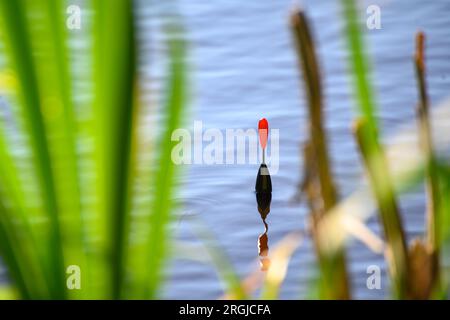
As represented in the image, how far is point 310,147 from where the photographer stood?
1.11 feet

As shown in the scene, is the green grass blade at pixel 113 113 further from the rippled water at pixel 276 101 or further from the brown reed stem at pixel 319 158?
the rippled water at pixel 276 101

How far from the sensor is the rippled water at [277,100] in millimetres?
1210

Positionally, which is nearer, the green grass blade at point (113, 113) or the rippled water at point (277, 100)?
the green grass blade at point (113, 113)

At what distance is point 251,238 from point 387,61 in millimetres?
376

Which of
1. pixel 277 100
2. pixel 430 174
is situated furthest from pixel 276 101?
pixel 430 174

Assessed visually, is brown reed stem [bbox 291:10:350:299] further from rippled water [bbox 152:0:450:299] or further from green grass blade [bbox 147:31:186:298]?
rippled water [bbox 152:0:450:299]

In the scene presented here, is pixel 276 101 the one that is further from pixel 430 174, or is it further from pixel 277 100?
pixel 430 174

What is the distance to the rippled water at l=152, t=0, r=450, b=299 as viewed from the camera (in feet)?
3.97

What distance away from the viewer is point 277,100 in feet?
4.06

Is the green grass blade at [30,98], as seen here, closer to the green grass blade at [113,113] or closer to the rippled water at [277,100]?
the green grass blade at [113,113]

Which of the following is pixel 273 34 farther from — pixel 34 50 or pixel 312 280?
pixel 34 50

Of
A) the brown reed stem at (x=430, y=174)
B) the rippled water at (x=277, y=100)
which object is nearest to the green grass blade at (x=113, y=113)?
the brown reed stem at (x=430, y=174)

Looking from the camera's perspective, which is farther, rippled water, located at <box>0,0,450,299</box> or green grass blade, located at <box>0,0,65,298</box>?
rippled water, located at <box>0,0,450,299</box>

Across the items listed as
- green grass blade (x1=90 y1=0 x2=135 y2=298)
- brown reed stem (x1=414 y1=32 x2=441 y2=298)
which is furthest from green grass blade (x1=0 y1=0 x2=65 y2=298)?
brown reed stem (x1=414 y1=32 x2=441 y2=298)
